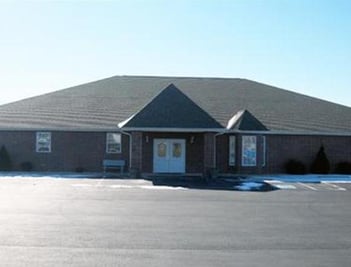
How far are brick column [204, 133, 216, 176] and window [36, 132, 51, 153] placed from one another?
9.09m

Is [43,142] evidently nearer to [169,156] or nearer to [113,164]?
[113,164]

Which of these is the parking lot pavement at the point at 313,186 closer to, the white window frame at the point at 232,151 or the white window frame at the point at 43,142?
the white window frame at the point at 232,151

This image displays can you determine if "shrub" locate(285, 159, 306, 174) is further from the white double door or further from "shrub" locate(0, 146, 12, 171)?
"shrub" locate(0, 146, 12, 171)

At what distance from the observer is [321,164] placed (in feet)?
117

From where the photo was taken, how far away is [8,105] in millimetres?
38375

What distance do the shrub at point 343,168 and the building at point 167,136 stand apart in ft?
1.19

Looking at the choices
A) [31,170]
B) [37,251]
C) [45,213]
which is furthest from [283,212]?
[31,170]

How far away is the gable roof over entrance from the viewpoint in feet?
104

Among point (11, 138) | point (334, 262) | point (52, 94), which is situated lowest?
point (334, 262)

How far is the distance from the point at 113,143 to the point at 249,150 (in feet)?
25.5

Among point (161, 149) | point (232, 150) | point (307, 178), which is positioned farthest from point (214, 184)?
point (232, 150)

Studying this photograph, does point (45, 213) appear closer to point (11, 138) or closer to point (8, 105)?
point (11, 138)

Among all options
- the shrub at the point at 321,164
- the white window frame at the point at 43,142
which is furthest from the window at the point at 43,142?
the shrub at the point at 321,164

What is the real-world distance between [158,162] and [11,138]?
850cm
